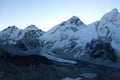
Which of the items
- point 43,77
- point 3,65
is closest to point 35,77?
point 43,77

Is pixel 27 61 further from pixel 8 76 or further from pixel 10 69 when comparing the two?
pixel 8 76

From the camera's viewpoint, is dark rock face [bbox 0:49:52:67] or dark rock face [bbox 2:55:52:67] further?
dark rock face [bbox 2:55:52:67]

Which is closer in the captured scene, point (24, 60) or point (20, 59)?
point (20, 59)

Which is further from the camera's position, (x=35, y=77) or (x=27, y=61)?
(x=27, y=61)

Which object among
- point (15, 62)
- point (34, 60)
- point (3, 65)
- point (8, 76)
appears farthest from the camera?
point (34, 60)

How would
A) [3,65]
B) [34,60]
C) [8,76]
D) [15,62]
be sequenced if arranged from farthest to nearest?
[34,60], [15,62], [3,65], [8,76]

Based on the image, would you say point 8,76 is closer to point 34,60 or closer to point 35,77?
point 35,77

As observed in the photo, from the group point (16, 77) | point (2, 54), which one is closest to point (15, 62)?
point (2, 54)

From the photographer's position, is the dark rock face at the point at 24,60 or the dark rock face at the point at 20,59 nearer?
the dark rock face at the point at 20,59

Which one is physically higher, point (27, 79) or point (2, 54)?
point (2, 54)

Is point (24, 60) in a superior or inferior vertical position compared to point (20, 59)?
inferior
